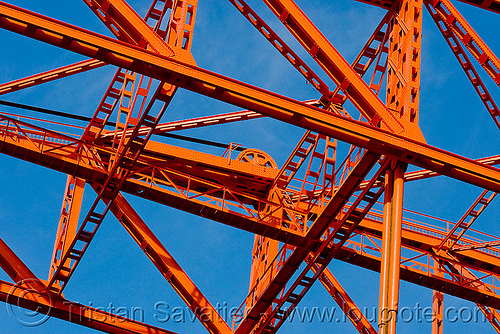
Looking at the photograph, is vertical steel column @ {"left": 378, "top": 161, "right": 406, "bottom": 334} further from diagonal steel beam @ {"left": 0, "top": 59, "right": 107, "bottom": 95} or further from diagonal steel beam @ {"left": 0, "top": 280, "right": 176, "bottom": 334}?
diagonal steel beam @ {"left": 0, "top": 59, "right": 107, "bottom": 95}

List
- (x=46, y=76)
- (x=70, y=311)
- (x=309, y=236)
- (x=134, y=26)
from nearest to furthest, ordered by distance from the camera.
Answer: (x=134, y=26) → (x=309, y=236) → (x=70, y=311) → (x=46, y=76)

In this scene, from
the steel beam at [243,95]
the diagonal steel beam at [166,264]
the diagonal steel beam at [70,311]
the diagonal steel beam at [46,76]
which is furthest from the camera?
the diagonal steel beam at [46,76]

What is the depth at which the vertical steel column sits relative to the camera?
23.4 m

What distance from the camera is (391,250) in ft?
80.1

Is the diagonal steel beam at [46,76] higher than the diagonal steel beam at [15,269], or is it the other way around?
the diagonal steel beam at [46,76]

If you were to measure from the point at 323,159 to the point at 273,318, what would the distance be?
5.65 m

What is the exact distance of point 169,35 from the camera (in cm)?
2436

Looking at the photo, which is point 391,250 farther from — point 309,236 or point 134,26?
point 134,26

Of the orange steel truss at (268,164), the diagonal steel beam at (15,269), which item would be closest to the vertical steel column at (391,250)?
the orange steel truss at (268,164)

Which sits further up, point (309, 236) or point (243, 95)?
point (309, 236)

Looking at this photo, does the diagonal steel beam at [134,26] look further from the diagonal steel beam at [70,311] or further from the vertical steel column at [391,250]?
the diagonal steel beam at [70,311]

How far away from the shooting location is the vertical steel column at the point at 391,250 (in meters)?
23.4

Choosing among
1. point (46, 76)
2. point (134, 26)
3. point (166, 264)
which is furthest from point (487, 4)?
point (46, 76)

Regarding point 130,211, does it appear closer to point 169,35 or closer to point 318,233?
point 318,233
